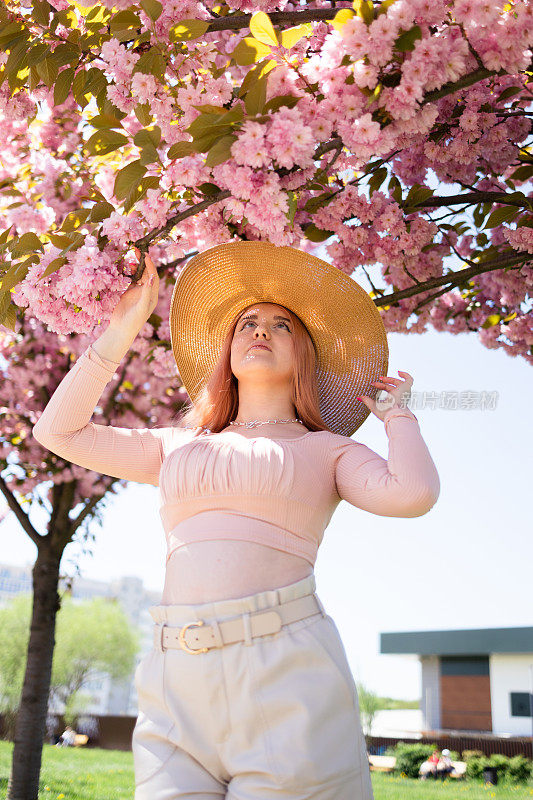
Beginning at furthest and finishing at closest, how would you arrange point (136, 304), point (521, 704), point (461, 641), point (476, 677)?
point (461, 641) < point (476, 677) < point (521, 704) < point (136, 304)

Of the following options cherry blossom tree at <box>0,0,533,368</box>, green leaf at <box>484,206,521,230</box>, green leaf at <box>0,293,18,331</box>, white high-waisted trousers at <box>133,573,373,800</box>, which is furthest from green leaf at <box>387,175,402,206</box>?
white high-waisted trousers at <box>133,573,373,800</box>

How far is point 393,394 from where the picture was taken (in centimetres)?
232

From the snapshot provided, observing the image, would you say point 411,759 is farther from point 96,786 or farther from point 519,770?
point 96,786

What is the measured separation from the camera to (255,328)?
251 cm

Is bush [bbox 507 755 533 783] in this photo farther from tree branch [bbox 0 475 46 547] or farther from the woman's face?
the woman's face

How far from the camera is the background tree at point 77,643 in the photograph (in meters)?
29.3

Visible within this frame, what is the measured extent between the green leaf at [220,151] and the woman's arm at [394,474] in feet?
2.82

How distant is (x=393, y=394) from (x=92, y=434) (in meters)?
0.95

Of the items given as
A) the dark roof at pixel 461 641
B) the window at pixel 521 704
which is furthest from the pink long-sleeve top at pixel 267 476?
the window at pixel 521 704

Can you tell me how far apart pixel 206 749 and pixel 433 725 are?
23.2m

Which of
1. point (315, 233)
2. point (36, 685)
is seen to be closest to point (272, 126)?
point (315, 233)

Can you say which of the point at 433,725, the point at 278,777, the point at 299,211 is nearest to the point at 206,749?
the point at 278,777

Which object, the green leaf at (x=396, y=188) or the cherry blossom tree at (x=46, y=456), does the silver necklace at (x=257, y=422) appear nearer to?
the green leaf at (x=396, y=188)

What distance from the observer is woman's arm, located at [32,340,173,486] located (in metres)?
2.22
